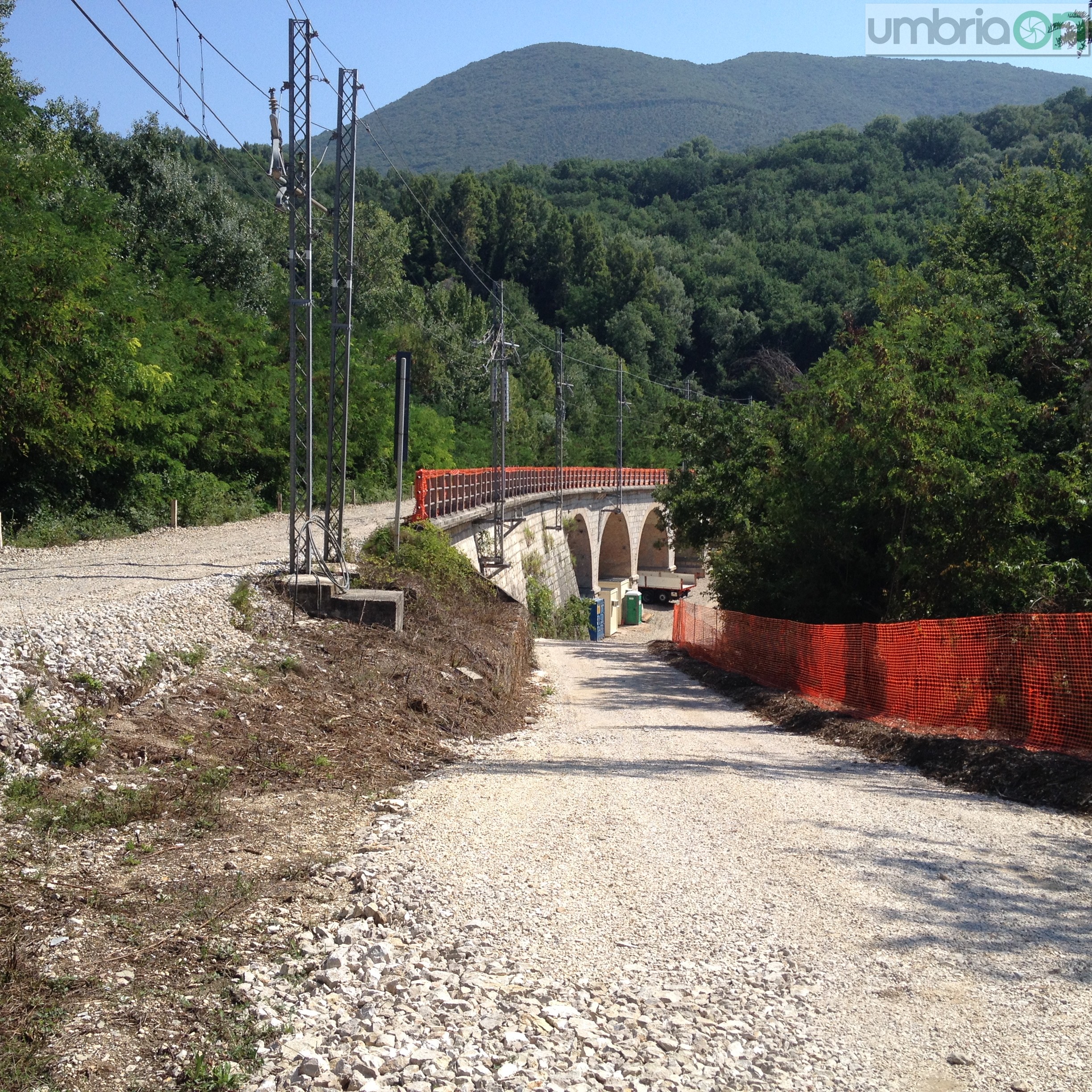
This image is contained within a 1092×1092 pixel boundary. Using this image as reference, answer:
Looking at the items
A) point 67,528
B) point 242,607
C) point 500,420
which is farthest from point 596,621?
point 242,607

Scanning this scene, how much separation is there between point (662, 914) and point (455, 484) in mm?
21164

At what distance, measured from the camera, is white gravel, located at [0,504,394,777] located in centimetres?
744

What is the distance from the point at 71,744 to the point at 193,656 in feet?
9.53

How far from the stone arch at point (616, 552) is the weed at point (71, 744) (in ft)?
189

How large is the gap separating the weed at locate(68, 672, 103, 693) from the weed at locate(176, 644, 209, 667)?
1.64 metres

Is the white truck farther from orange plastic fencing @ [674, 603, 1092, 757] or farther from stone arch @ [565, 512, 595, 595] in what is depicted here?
orange plastic fencing @ [674, 603, 1092, 757]

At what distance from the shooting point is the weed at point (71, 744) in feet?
22.4

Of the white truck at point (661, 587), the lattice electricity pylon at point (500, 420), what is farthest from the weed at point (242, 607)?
the white truck at point (661, 587)

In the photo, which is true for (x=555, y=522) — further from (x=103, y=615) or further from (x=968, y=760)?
(x=968, y=760)

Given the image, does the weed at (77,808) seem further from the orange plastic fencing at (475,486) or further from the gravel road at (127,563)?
the orange plastic fencing at (475,486)

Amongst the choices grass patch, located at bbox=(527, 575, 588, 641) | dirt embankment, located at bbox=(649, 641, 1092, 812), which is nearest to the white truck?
grass patch, located at bbox=(527, 575, 588, 641)

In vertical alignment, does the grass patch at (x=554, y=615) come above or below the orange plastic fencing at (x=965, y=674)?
below

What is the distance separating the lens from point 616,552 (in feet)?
227

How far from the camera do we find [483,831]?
22.6 ft
